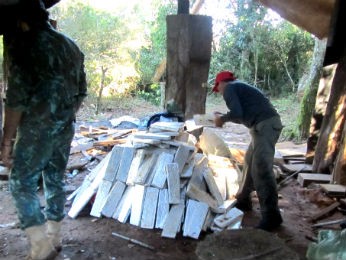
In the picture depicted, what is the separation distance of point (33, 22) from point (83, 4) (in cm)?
1134

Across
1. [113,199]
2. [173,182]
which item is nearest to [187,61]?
[173,182]

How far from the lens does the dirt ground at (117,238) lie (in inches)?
143

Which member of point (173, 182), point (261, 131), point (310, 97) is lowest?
point (173, 182)

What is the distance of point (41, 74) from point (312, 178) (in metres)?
4.58

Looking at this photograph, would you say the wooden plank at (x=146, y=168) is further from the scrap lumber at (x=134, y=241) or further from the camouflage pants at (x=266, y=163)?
the camouflage pants at (x=266, y=163)

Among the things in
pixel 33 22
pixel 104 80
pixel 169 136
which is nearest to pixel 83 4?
pixel 104 80

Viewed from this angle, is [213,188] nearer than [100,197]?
No

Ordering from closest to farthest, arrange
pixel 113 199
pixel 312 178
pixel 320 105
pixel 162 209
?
pixel 162 209
pixel 113 199
pixel 312 178
pixel 320 105

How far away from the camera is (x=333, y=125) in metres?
5.95

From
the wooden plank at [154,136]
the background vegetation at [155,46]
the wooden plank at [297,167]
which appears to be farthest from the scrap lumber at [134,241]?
the background vegetation at [155,46]

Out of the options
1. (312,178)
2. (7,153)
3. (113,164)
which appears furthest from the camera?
(312,178)

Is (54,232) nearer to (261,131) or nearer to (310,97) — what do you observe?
(261,131)

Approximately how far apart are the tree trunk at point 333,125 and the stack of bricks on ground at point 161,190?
79.7 inches

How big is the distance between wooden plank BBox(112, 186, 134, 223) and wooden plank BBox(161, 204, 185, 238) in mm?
513
